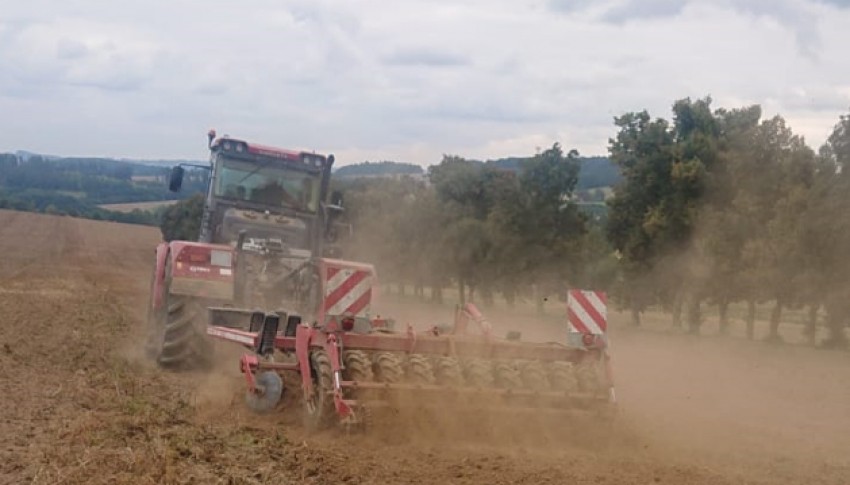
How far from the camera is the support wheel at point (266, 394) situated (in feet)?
32.0

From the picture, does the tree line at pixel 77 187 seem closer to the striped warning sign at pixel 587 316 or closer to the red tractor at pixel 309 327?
the red tractor at pixel 309 327

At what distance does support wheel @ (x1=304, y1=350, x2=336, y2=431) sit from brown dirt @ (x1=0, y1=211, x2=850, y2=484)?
0.53 ft

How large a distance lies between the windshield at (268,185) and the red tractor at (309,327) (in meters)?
0.01

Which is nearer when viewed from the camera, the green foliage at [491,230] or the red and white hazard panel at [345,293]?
the red and white hazard panel at [345,293]

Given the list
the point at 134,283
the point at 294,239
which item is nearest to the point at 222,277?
the point at 294,239

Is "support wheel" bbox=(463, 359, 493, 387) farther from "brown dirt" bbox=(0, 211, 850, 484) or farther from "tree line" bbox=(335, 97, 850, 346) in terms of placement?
"tree line" bbox=(335, 97, 850, 346)

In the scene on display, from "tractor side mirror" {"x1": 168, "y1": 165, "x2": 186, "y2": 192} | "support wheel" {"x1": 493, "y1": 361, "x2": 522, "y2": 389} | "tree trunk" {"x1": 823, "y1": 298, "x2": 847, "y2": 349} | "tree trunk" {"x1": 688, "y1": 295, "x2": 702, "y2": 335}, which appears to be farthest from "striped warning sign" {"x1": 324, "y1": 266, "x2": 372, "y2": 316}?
"tree trunk" {"x1": 688, "y1": 295, "x2": 702, "y2": 335}

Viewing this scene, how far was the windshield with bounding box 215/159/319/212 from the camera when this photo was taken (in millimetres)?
14688

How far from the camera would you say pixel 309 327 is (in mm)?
9594

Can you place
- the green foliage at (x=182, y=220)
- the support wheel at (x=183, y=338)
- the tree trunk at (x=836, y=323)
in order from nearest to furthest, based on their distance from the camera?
the support wheel at (x=183, y=338)
the tree trunk at (x=836, y=323)
the green foliage at (x=182, y=220)

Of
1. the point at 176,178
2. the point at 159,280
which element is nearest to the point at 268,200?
the point at 176,178

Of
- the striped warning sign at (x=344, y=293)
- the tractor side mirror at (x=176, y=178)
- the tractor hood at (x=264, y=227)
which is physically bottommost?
the striped warning sign at (x=344, y=293)

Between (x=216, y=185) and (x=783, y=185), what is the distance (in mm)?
17407

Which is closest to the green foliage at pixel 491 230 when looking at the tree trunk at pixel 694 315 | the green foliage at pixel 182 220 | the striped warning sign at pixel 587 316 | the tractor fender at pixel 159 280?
the tree trunk at pixel 694 315
